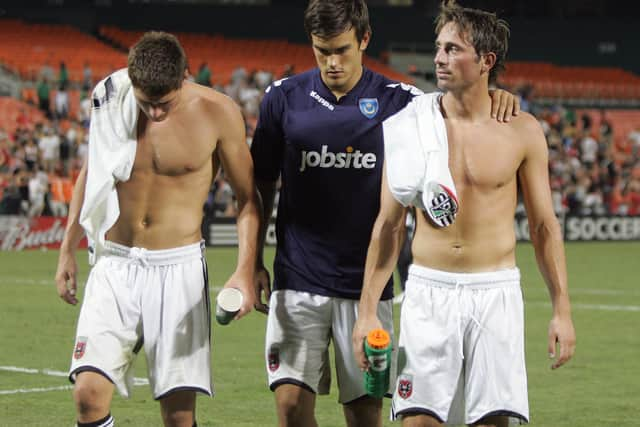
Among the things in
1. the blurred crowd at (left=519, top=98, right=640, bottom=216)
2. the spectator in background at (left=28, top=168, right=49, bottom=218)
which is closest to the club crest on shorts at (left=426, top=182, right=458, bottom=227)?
the spectator in background at (left=28, top=168, right=49, bottom=218)

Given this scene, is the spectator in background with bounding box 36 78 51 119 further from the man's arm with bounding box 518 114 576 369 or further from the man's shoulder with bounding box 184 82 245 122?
the man's arm with bounding box 518 114 576 369

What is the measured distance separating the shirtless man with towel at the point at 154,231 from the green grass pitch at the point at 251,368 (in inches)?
101

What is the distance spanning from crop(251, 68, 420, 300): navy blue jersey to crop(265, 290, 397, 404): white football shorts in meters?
0.06

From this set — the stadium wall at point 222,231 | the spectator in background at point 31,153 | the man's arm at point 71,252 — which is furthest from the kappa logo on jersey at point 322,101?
the spectator in background at point 31,153

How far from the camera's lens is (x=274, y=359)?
247 inches

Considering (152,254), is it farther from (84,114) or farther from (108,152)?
(84,114)

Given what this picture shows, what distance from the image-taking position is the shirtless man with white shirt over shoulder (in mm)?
5434

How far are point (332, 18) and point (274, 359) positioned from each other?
1685 mm

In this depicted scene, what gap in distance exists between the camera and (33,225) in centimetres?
2330

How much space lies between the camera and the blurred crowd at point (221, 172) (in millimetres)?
23547

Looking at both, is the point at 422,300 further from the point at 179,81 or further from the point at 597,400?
the point at 597,400

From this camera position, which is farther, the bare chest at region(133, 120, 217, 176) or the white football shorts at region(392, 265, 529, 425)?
the bare chest at region(133, 120, 217, 176)

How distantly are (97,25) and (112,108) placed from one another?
112 feet

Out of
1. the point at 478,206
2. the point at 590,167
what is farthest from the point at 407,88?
the point at 590,167
